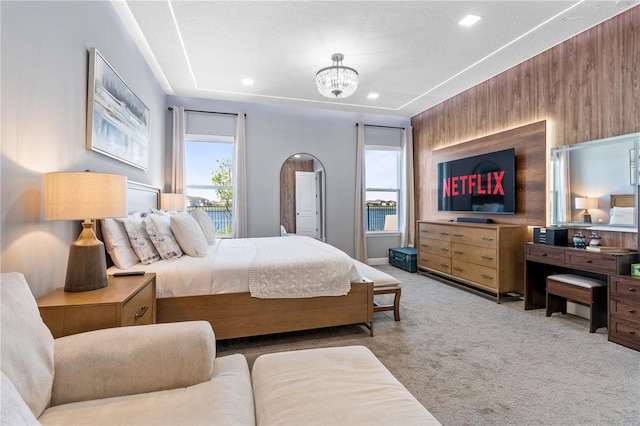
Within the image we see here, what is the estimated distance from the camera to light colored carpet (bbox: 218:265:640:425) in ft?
5.33

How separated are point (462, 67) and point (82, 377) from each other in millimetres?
4449

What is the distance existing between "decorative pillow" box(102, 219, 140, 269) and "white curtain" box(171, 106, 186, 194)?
96.5 inches

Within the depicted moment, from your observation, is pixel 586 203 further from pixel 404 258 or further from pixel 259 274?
pixel 259 274

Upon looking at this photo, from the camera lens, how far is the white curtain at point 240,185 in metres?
4.83

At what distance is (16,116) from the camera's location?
144 cm

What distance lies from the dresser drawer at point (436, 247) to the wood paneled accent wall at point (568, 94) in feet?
2.46

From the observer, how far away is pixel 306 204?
5.36 m

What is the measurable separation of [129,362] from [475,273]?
3.81 m

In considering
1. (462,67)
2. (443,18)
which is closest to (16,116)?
(443,18)

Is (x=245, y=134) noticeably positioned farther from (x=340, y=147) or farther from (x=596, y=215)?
(x=596, y=215)

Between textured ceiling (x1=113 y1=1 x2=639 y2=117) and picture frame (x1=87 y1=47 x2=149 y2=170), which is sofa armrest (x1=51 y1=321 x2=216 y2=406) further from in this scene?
textured ceiling (x1=113 y1=1 x2=639 y2=117)

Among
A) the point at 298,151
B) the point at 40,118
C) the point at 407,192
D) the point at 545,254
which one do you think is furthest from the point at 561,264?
the point at 40,118

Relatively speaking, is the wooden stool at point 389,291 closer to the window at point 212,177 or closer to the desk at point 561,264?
the desk at point 561,264

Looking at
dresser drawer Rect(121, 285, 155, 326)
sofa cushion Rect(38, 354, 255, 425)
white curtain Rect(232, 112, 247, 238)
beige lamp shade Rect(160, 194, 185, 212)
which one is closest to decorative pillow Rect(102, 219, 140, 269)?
dresser drawer Rect(121, 285, 155, 326)
